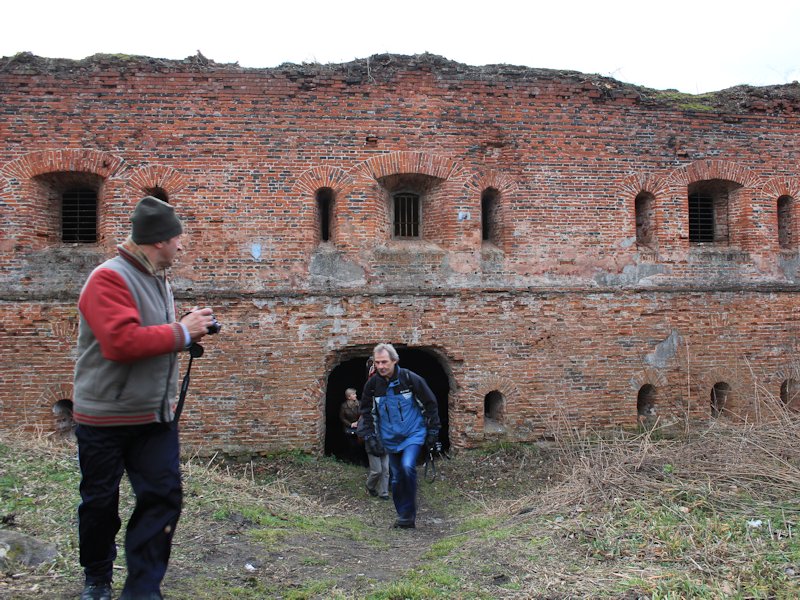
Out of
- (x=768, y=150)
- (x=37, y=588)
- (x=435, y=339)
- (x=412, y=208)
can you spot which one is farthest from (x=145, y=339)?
(x=768, y=150)

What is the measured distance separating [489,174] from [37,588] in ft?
26.6

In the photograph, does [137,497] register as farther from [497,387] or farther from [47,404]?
[497,387]

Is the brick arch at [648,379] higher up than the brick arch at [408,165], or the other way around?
the brick arch at [408,165]

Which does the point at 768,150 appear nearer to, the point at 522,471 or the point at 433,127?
the point at 433,127

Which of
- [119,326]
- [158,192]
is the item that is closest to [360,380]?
[158,192]

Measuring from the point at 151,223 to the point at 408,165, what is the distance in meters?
6.67

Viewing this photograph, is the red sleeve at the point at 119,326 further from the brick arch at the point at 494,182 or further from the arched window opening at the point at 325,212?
the brick arch at the point at 494,182

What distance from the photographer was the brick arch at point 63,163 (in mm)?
8922

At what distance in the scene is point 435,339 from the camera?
30.8ft

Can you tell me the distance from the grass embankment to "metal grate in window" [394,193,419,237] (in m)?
4.51

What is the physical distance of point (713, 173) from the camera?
10211 mm

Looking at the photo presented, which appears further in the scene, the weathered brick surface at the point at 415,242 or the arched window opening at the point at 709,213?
the arched window opening at the point at 709,213

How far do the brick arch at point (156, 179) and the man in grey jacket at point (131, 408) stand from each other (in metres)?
6.34

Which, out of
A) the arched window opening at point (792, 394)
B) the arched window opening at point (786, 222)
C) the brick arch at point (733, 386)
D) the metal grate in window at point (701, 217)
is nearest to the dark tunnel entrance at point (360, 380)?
the brick arch at point (733, 386)
